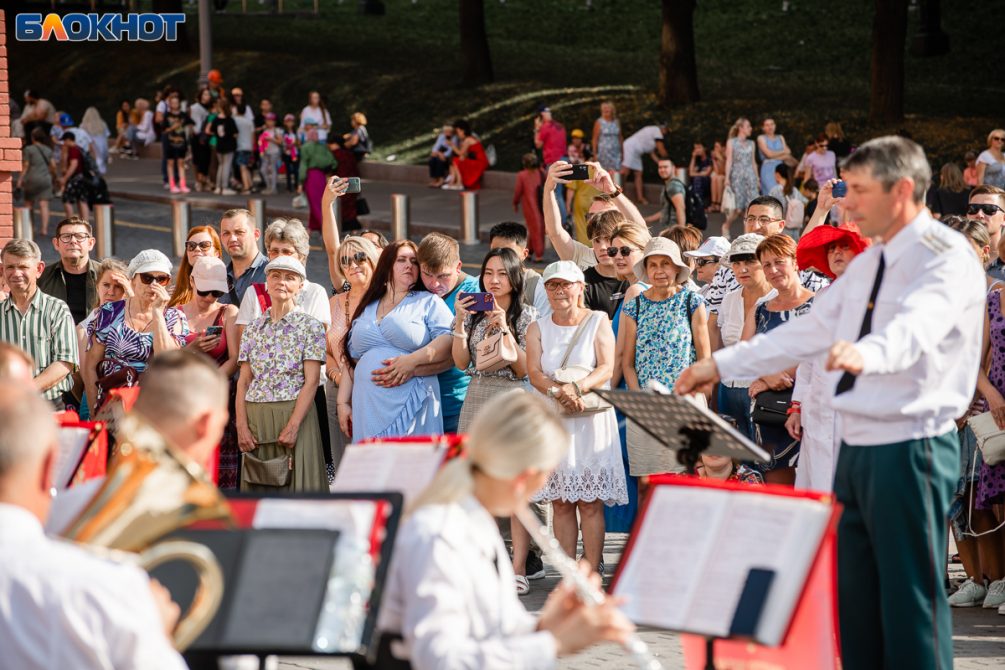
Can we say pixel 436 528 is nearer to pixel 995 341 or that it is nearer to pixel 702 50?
pixel 995 341

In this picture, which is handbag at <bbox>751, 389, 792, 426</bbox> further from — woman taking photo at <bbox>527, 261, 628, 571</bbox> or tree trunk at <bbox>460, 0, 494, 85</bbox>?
tree trunk at <bbox>460, 0, 494, 85</bbox>

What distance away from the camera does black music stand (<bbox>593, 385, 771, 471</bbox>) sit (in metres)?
5.02

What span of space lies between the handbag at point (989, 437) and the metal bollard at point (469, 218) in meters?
15.0

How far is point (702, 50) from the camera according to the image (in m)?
37.8

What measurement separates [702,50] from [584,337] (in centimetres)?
3071

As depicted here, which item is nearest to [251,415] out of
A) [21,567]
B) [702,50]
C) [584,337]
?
[584,337]

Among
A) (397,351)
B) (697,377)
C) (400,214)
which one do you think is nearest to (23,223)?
(400,214)

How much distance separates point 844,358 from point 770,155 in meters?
19.6

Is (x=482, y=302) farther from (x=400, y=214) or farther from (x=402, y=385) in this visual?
(x=400, y=214)

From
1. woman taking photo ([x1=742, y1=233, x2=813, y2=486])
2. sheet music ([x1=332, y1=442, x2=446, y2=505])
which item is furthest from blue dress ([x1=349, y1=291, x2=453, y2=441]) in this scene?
sheet music ([x1=332, y1=442, x2=446, y2=505])

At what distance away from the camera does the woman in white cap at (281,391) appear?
28.3 feet

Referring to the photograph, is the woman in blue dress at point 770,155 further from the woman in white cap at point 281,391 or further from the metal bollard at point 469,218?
the woman in white cap at point 281,391

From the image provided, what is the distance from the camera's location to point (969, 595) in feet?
25.8

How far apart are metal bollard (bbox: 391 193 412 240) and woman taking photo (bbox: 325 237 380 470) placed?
1263 centimetres
